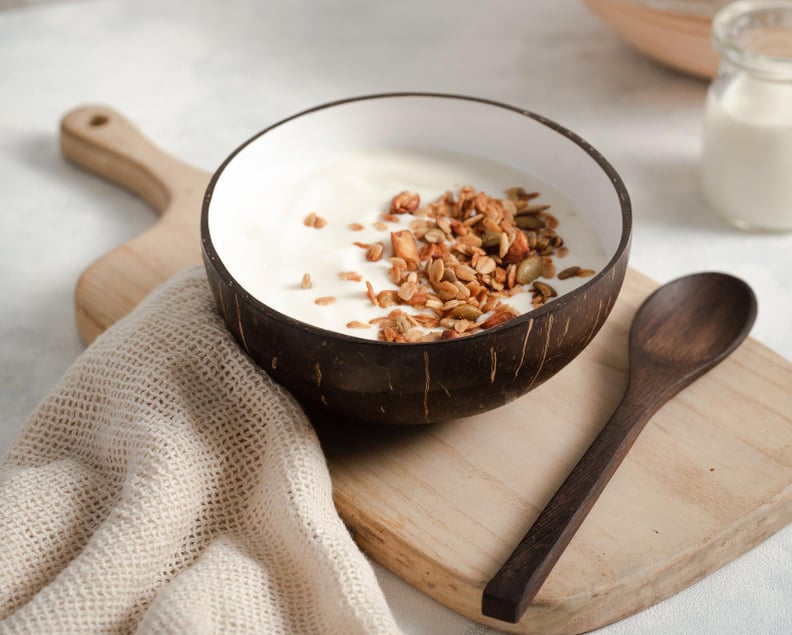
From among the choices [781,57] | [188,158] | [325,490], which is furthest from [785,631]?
[188,158]

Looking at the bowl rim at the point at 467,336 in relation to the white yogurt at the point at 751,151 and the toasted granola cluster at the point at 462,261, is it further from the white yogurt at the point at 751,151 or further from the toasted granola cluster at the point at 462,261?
the white yogurt at the point at 751,151

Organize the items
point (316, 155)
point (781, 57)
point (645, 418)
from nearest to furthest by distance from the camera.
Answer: point (645, 418)
point (316, 155)
point (781, 57)

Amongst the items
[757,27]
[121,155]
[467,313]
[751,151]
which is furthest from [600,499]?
[121,155]

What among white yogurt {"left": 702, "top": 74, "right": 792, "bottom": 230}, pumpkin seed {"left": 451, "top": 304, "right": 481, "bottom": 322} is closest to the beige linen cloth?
pumpkin seed {"left": 451, "top": 304, "right": 481, "bottom": 322}

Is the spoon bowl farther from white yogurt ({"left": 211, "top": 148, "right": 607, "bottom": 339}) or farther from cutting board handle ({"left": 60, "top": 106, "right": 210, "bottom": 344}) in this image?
cutting board handle ({"left": 60, "top": 106, "right": 210, "bottom": 344})

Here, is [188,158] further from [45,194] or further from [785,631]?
[785,631]

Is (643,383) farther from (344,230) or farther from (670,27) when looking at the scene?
(670,27)
